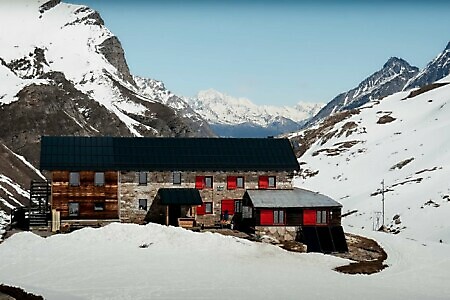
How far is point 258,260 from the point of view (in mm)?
43156

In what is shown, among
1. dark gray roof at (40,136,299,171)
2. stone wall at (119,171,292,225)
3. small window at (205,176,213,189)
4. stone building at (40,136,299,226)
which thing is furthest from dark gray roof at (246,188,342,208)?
small window at (205,176,213,189)

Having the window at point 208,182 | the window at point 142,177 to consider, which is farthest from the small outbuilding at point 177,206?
the window at point 142,177

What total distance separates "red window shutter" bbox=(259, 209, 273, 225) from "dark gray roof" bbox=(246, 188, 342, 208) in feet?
1.57

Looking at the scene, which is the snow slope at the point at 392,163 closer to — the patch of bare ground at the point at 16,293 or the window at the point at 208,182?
the window at the point at 208,182

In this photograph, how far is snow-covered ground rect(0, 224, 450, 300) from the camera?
3438 cm

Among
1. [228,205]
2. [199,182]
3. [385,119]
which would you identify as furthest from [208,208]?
[385,119]

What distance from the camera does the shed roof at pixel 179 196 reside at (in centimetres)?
5528

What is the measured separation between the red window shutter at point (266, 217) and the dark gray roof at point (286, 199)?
477mm

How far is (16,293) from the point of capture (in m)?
31.7

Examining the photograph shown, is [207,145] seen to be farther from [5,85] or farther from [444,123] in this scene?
[5,85]

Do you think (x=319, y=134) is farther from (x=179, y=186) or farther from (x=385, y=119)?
(x=179, y=186)

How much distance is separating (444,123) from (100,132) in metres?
96.0

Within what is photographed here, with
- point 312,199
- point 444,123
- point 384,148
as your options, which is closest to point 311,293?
point 312,199

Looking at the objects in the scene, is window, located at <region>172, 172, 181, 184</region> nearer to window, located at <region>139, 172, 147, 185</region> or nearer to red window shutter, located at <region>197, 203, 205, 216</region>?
window, located at <region>139, 172, 147, 185</region>
